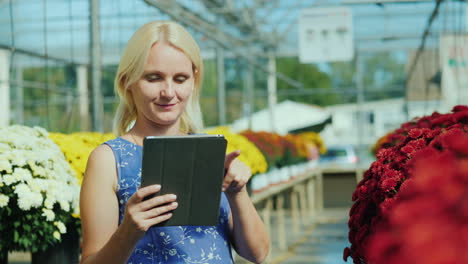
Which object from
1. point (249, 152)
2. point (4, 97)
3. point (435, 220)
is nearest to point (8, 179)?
point (435, 220)

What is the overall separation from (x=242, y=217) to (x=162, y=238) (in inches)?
7.2

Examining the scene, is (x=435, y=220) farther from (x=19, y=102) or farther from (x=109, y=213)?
(x=19, y=102)

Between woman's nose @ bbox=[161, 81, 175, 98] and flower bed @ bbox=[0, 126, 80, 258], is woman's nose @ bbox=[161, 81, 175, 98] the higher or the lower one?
the higher one

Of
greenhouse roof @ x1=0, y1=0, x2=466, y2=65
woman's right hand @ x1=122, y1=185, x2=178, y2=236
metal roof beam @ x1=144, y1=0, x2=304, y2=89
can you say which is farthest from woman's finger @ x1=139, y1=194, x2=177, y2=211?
greenhouse roof @ x1=0, y1=0, x2=466, y2=65

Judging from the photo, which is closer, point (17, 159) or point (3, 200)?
point (3, 200)

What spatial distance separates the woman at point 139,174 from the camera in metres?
1.45

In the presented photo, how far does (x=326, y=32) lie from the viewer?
9906mm

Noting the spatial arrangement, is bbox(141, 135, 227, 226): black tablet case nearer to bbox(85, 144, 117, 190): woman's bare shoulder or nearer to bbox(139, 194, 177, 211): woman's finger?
bbox(139, 194, 177, 211): woman's finger

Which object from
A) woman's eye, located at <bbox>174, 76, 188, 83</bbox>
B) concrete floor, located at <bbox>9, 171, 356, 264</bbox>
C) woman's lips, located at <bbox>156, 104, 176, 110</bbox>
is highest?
woman's eye, located at <bbox>174, 76, 188, 83</bbox>

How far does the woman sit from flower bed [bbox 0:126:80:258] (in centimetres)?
80

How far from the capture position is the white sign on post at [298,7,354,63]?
9.71m

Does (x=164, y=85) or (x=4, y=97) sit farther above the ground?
(x=4, y=97)

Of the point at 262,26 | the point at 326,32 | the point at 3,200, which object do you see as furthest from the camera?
the point at 262,26

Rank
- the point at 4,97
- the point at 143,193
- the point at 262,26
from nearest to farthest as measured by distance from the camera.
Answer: the point at 143,193, the point at 4,97, the point at 262,26
